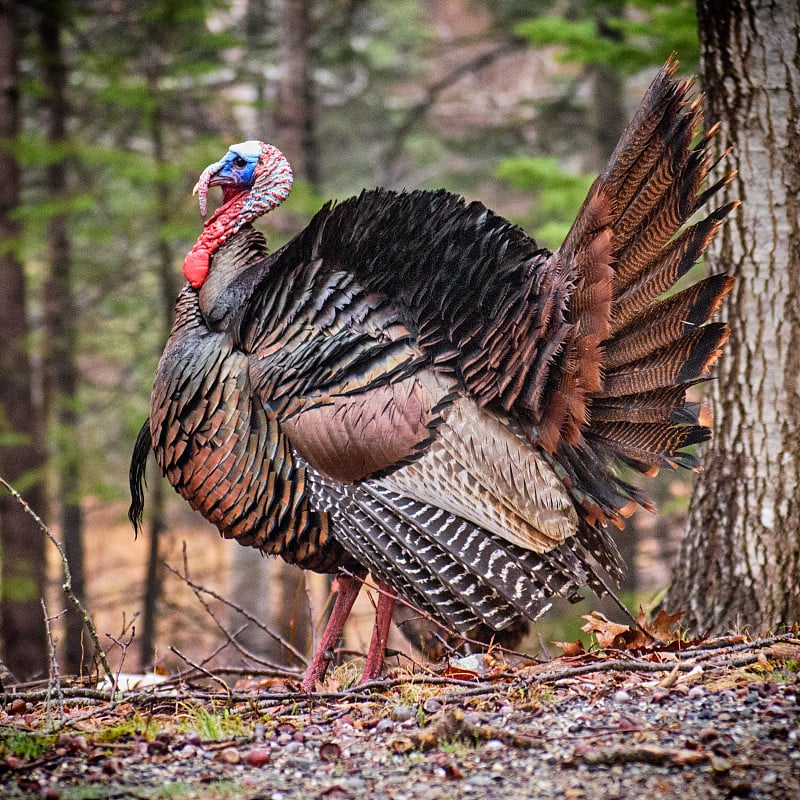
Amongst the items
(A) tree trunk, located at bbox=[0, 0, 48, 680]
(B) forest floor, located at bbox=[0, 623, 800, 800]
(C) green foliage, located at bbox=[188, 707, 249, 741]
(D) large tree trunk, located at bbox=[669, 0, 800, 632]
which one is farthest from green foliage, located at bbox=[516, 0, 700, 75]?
(C) green foliage, located at bbox=[188, 707, 249, 741]

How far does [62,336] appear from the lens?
10.9 meters

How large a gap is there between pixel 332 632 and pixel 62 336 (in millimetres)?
7541

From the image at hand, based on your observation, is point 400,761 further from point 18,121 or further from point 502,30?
point 502,30

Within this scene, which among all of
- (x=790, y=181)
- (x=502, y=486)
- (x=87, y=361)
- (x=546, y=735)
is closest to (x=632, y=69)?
(x=790, y=181)

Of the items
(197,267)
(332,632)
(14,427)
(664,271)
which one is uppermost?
(197,267)

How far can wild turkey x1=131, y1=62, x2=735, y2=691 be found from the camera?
12.8ft

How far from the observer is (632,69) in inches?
319

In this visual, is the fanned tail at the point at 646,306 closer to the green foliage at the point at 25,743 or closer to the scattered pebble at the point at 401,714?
the scattered pebble at the point at 401,714

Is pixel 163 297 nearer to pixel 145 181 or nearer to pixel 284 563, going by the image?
pixel 145 181

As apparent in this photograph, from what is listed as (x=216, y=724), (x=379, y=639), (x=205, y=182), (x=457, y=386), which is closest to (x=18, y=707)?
(x=216, y=724)

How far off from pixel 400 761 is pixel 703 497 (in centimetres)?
249

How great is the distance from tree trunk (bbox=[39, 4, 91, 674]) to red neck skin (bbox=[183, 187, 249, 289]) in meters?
5.83

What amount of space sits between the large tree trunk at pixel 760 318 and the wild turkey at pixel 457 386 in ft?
2.19

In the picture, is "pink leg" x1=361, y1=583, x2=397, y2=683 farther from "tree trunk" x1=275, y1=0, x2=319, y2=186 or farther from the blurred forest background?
"tree trunk" x1=275, y1=0, x2=319, y2=186
